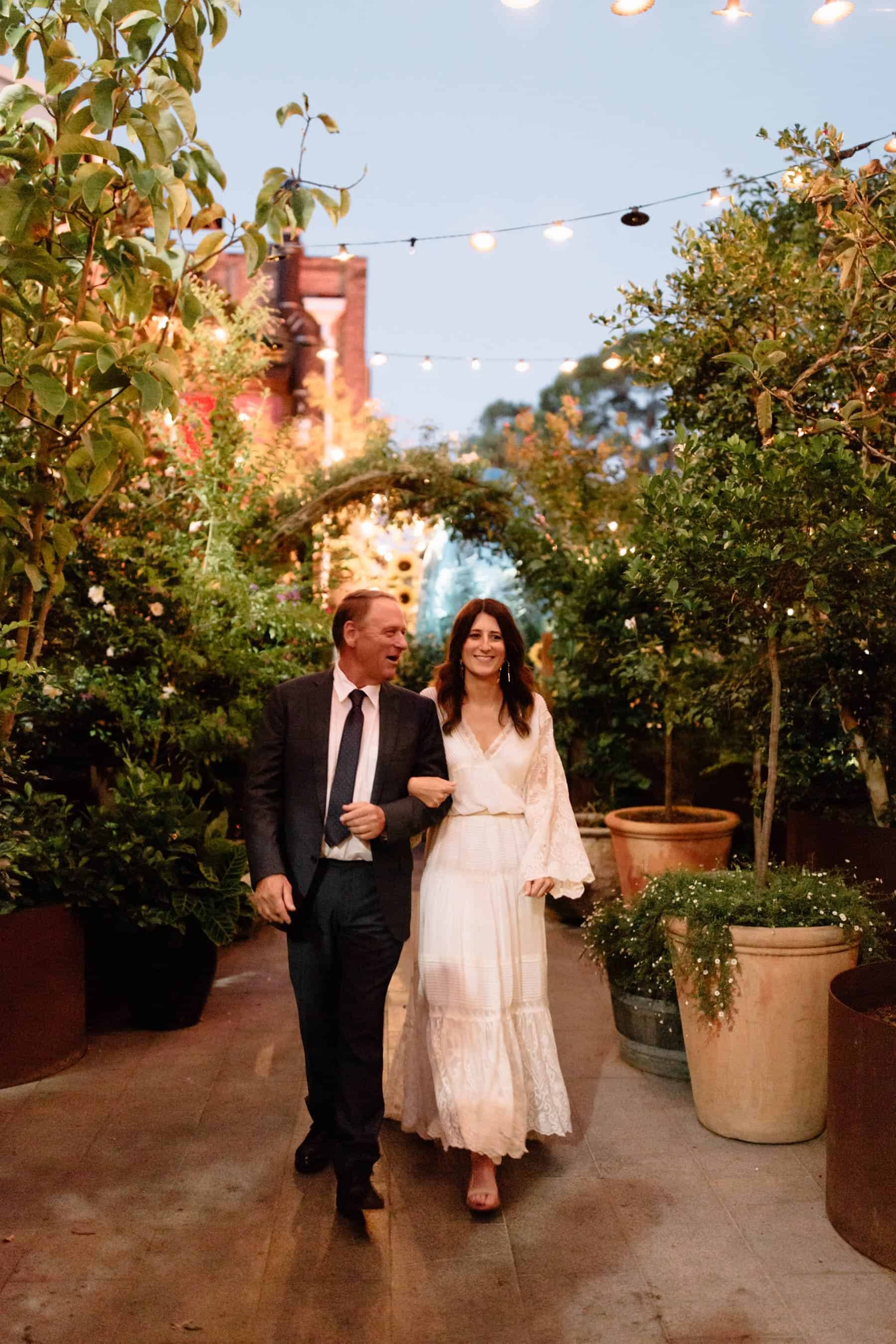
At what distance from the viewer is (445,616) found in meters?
13.5

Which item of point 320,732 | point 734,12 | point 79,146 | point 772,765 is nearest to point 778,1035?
point 772,765

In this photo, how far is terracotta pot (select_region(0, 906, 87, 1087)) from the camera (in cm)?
418

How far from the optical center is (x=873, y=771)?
4.91m

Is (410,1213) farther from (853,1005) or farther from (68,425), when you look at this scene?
(68,425)

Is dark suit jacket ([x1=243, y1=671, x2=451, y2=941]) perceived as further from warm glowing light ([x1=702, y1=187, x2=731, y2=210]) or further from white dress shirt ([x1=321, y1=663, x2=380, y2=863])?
warm glowing light ([x1=702, y1=187, x2=731, y2=210])

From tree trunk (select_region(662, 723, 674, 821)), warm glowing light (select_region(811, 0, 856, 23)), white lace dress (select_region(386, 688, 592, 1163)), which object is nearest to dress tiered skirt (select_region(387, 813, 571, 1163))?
white lace dress (select_region(386, 688, 592, 1163))

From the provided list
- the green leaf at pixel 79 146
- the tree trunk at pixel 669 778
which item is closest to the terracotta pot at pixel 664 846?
the tree trunk at pixel 669 778

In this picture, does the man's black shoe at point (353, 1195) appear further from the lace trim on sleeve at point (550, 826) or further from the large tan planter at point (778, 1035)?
the large tan planter at point (778, 1035)

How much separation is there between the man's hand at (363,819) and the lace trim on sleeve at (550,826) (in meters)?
0.56

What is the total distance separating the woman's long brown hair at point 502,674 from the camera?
11.6 feet

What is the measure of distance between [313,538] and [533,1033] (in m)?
5.92

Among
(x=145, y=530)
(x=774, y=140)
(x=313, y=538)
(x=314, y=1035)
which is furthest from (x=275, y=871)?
(x=313, y=538)

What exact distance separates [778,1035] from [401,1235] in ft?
4.15

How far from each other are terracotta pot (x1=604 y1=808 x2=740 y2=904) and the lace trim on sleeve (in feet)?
8.23
